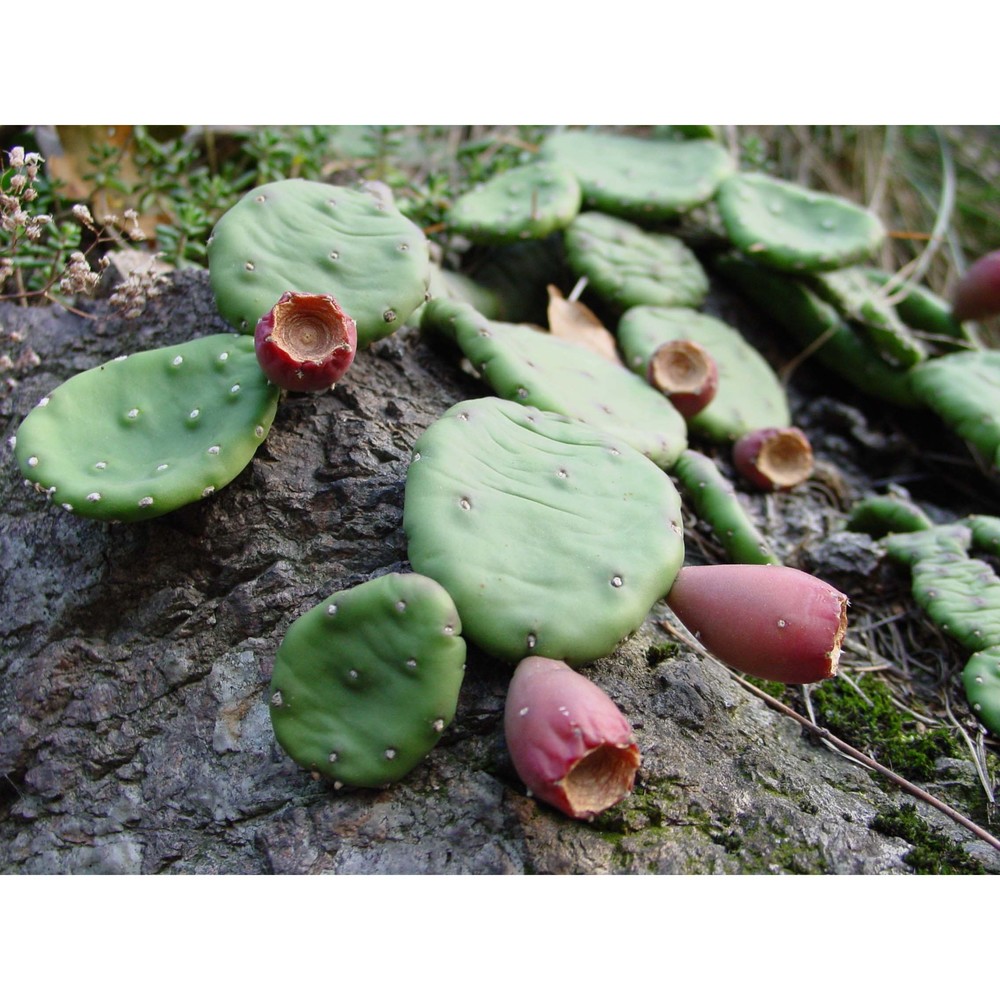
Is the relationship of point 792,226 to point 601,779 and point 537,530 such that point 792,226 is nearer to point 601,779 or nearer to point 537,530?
point 537,530

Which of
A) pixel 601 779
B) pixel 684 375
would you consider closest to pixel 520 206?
pixel 684 375

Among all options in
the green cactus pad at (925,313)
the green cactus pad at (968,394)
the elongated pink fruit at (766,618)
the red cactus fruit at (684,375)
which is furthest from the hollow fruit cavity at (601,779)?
the green cactus pad at (925,313)

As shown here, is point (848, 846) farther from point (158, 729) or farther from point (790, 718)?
point (158, 729)

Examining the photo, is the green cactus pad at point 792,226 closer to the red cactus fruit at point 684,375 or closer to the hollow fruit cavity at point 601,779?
the red cactus fruit at point 684,375

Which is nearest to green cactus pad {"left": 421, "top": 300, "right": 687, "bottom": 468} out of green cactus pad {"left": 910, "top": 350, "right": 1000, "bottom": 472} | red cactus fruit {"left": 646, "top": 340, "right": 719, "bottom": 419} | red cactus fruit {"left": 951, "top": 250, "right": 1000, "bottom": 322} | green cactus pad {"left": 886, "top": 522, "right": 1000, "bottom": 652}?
red cactus fruit {"left": 646, "top": 340, "right": 719, "bottom": 419}
